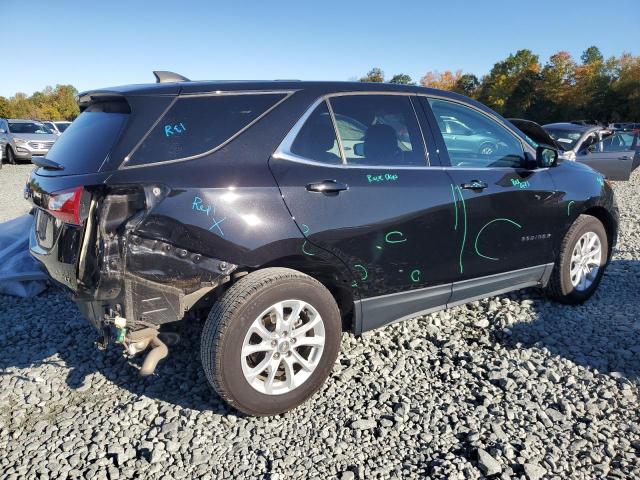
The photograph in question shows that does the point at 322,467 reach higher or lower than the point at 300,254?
lower

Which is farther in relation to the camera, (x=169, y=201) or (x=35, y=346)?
(x=35, y=346)

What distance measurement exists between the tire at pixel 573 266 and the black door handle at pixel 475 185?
116 centimetres

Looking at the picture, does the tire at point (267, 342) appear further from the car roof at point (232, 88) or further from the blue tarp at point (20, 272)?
the blue tarp at point (20, 272)

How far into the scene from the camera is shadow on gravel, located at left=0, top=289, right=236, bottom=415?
9.97 feet

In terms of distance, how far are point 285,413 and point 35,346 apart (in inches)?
79.3

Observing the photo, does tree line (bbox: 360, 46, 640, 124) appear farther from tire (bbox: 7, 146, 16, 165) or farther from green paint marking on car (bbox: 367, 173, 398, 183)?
green paint marking on car (bbox: 367, 173, 398, 183)

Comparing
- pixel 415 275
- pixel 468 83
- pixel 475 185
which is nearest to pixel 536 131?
pixel 475 185

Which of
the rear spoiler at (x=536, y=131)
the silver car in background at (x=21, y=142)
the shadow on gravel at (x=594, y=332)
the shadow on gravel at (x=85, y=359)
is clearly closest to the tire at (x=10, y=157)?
the silver car in background at (x=21, y=142)

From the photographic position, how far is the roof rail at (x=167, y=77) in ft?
9.70

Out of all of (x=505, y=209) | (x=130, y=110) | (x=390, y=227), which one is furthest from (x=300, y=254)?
(x=505, y=209)

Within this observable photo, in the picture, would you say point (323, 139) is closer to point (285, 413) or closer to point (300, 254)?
point (300, 254)

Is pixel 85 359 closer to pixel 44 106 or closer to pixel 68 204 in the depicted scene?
pixel 68 204

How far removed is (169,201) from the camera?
2.47 meters

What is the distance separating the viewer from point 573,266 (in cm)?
427
